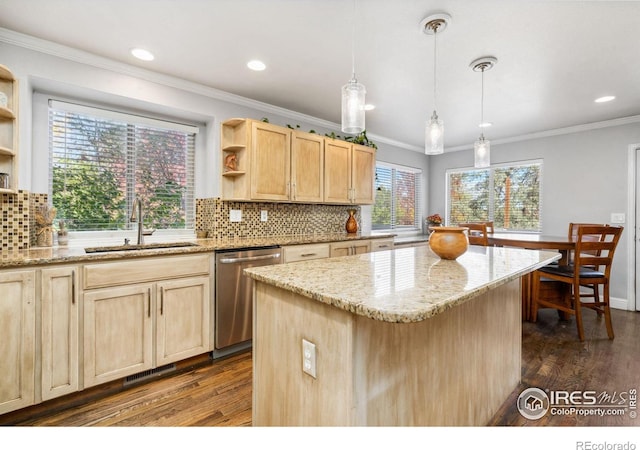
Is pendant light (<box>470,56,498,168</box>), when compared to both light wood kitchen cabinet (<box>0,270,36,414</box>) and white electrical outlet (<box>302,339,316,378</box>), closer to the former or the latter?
white electrical outlet (<box>302,339,316,378</box>)

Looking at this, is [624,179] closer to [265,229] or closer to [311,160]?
[311,160]

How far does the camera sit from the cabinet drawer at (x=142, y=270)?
6.32 feet

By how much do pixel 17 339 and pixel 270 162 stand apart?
2210mm

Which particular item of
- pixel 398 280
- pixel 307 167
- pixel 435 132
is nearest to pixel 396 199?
pixel 307 167

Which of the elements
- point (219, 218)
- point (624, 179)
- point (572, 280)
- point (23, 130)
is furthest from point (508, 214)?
point (23, 130)

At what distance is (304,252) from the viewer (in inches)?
118

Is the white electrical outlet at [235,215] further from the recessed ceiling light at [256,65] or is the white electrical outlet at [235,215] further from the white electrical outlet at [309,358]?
the white electrical outlet at [309,358]

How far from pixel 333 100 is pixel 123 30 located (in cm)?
193

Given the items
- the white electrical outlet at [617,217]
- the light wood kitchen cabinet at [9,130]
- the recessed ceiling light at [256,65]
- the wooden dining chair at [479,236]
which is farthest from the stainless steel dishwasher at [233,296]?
the white electrical outlet at [617,217]

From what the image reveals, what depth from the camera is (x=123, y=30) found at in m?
2.03

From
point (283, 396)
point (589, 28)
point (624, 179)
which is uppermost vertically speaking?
point (589, 28)

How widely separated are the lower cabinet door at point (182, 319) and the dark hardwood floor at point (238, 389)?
0.17 meters

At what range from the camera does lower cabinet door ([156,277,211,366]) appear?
220 cm

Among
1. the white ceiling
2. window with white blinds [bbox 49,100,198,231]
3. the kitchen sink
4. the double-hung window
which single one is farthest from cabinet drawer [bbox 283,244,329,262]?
the double-hung window
